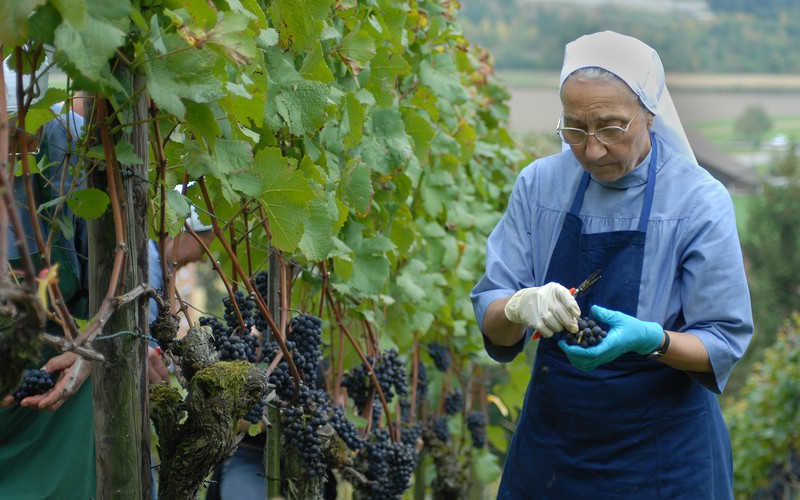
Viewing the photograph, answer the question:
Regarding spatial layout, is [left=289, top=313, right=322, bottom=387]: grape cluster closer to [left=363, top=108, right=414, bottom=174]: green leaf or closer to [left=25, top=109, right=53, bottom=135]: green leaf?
[left=363, top=108, right=414, bottom=174]: green leaf

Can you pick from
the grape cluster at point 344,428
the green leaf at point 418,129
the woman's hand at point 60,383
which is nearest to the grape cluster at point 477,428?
the green leaf at point 418,129

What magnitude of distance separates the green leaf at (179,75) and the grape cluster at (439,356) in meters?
3.06

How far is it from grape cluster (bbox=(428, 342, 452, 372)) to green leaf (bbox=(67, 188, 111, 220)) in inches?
115

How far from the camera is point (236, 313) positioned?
2.50 meters

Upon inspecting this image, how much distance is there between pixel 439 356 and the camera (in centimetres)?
467

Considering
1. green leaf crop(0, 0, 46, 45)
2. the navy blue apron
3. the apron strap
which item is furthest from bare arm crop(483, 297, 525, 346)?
green leaf crop(0, 0, 46, 45)

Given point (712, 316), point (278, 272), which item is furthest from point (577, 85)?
point (278, 272)

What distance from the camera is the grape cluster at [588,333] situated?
8.18 feet

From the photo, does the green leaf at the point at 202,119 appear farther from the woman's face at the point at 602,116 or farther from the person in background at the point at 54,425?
the woman's face at the point at 602,116

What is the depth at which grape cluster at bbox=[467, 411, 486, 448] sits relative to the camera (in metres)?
5.23

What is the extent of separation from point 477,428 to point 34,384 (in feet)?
10.5

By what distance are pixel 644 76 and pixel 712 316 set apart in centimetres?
63

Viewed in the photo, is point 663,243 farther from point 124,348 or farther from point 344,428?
point 124,348

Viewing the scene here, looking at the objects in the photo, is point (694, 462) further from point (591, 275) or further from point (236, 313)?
point (236, 313)
